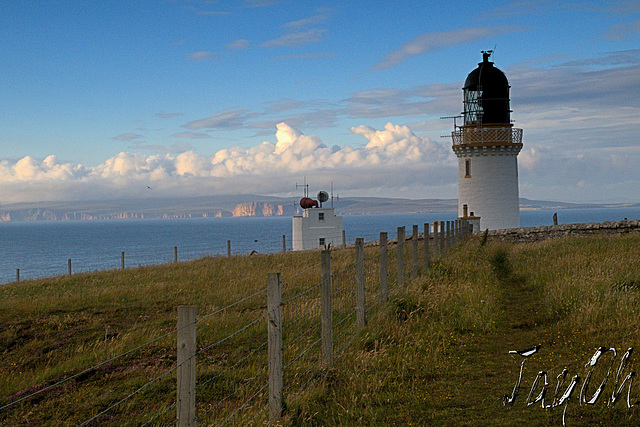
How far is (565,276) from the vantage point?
1302cm

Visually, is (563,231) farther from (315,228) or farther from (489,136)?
(315,228)

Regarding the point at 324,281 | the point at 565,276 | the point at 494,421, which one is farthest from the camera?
the point at 565,276

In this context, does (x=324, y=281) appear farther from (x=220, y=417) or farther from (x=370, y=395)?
(x=220, y=417)

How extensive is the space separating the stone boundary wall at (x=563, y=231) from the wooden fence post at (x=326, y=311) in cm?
2439

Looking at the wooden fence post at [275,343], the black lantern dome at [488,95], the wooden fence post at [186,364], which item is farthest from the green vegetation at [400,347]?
the black lantern dome at [488,95]

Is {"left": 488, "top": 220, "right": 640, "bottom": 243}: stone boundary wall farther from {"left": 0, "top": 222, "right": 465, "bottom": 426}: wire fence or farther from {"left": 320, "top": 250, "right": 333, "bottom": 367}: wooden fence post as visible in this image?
{"left": 320, "top": 250, "right": 333, "bottom": 367}: wooden fence post

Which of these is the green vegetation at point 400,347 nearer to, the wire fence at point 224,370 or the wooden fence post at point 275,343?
the wire fence at point 224,370

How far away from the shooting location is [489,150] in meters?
35.1

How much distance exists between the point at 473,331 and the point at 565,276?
464 centimetres

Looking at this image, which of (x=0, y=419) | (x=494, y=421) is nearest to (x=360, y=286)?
(x=494, y=421)

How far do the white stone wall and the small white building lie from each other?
23.0m

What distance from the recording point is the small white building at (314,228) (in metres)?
57.0

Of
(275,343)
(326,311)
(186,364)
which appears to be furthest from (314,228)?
(186,364)

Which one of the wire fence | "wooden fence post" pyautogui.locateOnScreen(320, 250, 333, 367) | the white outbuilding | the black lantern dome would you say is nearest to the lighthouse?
the black lantern dome
